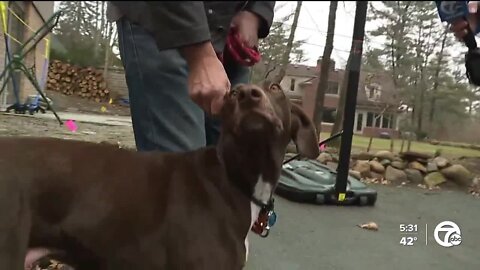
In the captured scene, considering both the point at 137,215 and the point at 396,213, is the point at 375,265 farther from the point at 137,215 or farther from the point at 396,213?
the point at 137,215

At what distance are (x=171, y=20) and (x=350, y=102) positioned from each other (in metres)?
2.15

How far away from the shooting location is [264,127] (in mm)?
1102

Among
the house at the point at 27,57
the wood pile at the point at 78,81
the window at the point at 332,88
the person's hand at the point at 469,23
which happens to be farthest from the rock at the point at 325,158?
the person's hand at the point at 469,23

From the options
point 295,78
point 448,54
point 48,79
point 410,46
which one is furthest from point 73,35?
point 448,54

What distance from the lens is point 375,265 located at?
7.33 feet

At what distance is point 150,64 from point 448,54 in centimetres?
212

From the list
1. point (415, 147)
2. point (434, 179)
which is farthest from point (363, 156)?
point (434, 179)

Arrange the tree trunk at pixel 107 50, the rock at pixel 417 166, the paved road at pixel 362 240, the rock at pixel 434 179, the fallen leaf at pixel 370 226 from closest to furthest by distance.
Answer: the tree trunk at pixel 107 50 < the paved road at pixel 362 240 < the fallen leaf at pixel 370 226 < the rock at pixel 434 179 < the rock at pixel 417 166

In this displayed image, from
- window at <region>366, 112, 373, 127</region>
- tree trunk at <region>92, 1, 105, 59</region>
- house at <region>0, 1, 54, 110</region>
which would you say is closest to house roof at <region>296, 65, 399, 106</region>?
window at <region>366, 112, 373, 127</region>

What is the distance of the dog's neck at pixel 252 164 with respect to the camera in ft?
3.74

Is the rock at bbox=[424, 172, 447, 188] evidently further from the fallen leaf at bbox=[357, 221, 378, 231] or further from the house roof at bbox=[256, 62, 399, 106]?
the fallen leaf at bbox=[357, 221, 378, 231]

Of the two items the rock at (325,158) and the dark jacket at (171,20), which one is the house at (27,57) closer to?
the dark jacket at (171,20)

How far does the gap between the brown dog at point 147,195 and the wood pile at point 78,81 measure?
75 centimetres

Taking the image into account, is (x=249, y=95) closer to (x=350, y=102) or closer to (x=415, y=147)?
(x=350, y=102)
